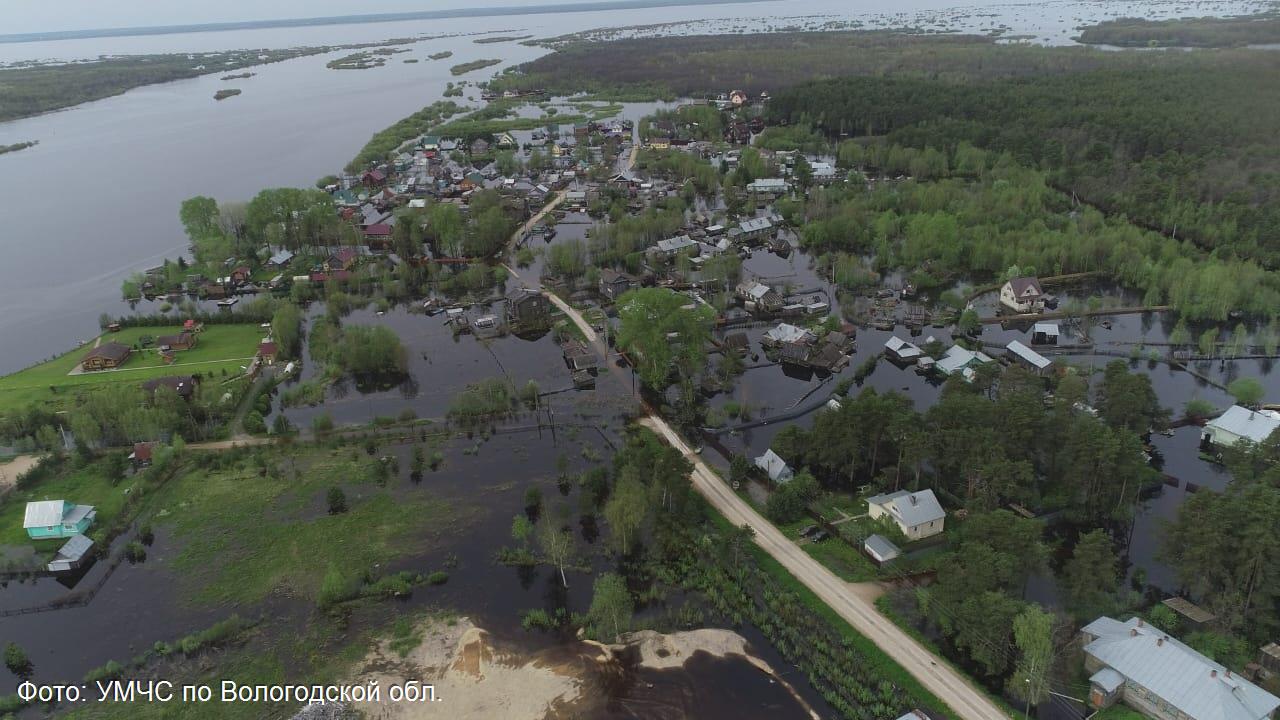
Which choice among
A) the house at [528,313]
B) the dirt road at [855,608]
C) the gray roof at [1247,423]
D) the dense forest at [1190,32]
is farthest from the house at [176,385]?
the dense forest at [1190,32]

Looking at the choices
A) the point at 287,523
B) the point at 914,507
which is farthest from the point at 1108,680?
the point at 287,523

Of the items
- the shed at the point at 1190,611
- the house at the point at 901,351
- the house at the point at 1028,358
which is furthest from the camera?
the house at the point at 901,351

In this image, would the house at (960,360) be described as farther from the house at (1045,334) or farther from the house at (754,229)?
the house at (754,229)

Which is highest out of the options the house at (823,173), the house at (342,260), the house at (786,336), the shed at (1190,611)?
the house at (342,260)

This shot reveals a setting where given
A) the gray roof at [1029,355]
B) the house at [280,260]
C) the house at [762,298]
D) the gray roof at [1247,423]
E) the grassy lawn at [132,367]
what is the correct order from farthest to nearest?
the house at [280,260] → the house at [762,298] → the grassy lawn at [132,367] → the gray roof at [1029,355] → the gray roof at [1247,423]

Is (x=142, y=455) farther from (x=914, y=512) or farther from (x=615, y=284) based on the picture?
(x=914, y=512)
